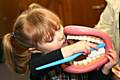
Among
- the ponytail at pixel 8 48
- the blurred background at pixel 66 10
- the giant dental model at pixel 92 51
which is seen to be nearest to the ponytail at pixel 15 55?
the ponytail at pixel 8 48

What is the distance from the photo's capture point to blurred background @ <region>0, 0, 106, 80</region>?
2377 millimetres

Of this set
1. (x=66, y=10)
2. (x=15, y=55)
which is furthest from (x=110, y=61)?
(x=66, y=10)

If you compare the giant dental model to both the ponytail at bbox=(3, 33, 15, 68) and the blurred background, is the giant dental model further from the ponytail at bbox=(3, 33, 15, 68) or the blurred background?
the blurred background

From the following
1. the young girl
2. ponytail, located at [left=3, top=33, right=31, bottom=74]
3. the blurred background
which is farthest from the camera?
the blurred background

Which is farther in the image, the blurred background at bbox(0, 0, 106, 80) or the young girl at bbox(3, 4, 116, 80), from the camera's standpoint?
the blurred background at bbox(0, 0, 106, 80)

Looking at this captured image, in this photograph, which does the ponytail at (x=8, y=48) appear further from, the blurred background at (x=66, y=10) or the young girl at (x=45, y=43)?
the blurred background at (x=66, y=10)

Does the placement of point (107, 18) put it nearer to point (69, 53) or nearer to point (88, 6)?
point (69, 53)

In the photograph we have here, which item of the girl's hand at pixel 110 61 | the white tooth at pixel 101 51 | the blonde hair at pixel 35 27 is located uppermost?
the blonde hair at pixel 35 27

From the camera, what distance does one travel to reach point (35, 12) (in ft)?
3.06

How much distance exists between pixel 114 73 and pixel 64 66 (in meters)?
0.19

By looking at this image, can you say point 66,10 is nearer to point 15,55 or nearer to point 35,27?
point 15,55

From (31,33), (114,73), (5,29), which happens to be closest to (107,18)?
(114,73)

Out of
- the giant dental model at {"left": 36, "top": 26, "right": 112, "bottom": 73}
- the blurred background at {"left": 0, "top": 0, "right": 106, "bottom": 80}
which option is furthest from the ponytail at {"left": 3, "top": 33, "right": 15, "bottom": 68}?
the blurred background at {"left": 0, "top": 0, "right": 106, "bottom": 80}

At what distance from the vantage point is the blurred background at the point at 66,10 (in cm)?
238
